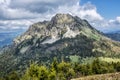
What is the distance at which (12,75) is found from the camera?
166 m

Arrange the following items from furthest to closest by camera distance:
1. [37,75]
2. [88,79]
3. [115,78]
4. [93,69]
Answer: [93,69]
[37,75]
[88,79]
[115,78]

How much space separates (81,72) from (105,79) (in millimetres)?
155401

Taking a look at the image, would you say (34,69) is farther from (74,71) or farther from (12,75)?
(74,71)

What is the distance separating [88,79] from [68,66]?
454 feet

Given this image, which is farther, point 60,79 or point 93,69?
point 93,69

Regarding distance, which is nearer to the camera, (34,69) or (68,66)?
(34,69)

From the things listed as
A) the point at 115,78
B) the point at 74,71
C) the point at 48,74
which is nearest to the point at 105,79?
the point at 115,78

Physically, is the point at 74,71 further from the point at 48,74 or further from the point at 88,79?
the point at 88,79

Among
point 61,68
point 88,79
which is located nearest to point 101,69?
point 61,68

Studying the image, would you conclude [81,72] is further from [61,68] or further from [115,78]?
[115,78]

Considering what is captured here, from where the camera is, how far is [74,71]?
641ft

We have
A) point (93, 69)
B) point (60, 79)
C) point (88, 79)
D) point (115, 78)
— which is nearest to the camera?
point (115, 78)

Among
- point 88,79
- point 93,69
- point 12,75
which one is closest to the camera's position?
point 88,79

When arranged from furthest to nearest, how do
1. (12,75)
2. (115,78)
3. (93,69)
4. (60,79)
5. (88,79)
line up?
(93,69) → (60,79) → (12,75) → (88,79) → (115,78)
